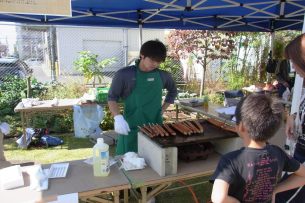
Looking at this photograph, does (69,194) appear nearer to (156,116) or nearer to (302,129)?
(156,116)

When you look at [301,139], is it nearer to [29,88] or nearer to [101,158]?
[101,158]

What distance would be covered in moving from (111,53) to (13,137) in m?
7.08

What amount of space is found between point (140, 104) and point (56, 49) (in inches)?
323

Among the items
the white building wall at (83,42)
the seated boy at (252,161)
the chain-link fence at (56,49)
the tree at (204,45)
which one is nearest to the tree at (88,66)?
the chain-link fence at (56,49)

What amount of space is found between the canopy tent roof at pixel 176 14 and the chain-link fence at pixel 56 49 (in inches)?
46.7

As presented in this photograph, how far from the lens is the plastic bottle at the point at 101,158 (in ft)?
5.71

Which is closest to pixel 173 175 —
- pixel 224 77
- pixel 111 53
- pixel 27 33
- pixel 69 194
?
pixel 69 194

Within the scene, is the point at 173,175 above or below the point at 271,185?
below

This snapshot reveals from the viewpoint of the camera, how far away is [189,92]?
25.7 ft

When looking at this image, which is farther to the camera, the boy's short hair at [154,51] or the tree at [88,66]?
the tree at [88,66]

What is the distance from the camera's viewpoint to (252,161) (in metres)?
1.23

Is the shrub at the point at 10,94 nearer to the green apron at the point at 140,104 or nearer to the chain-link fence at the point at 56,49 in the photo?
the chain-link fence at the point at 56,49

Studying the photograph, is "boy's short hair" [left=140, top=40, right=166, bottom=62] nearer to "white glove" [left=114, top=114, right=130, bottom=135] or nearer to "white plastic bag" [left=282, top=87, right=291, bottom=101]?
"white glove" [left=114, top=114, right=130, bottom=135]

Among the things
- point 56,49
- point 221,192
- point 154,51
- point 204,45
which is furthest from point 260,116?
point 56,49
